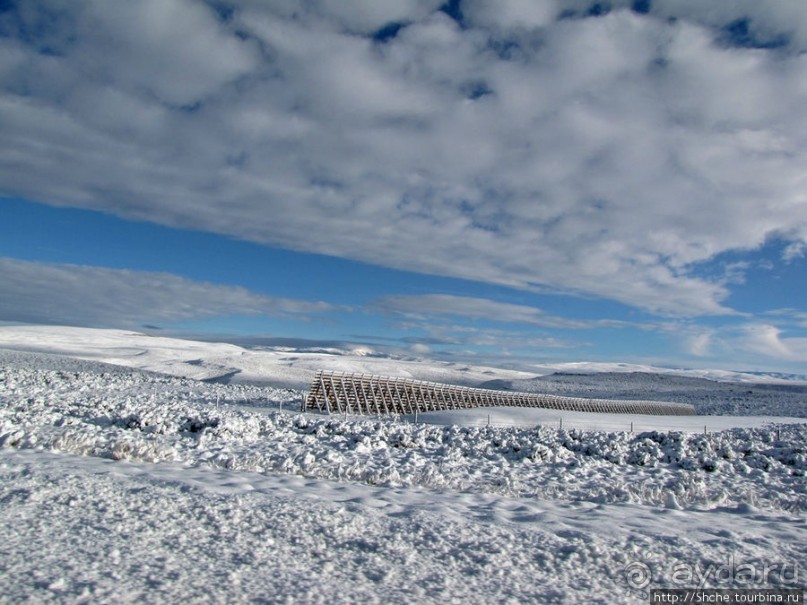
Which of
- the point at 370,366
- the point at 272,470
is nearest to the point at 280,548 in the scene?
the point at 272,470

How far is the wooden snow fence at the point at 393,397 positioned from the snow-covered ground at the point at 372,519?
14.9 meters

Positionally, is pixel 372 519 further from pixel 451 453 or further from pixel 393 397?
pixel 393 397

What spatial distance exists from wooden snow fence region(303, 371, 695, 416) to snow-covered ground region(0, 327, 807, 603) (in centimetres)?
1490

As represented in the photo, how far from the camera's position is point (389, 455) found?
1356 cm

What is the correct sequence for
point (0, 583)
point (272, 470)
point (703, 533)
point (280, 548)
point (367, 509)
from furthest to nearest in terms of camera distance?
point (272, 470) < point (367, 509) < point (703, 533) < point (280, 548) < point (0, 583)

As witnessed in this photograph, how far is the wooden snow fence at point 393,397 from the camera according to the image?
30266mm

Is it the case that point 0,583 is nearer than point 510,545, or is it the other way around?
point 0,583

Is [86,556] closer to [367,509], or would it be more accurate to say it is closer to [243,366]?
[367,509]

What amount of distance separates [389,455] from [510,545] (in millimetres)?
7344

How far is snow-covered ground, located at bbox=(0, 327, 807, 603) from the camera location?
538 centimetres

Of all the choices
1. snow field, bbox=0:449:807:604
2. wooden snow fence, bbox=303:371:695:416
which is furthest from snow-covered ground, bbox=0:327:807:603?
wooden snow fence, bbox=303:371:695:416

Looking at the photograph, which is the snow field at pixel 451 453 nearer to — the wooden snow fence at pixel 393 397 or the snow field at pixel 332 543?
the snow field at pixel 332 543

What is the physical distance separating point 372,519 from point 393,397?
26.4 m

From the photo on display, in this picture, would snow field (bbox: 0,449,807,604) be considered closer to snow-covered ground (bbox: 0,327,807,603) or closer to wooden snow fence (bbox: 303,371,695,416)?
snow-covered ground (bbox: 0,327,807,603)
